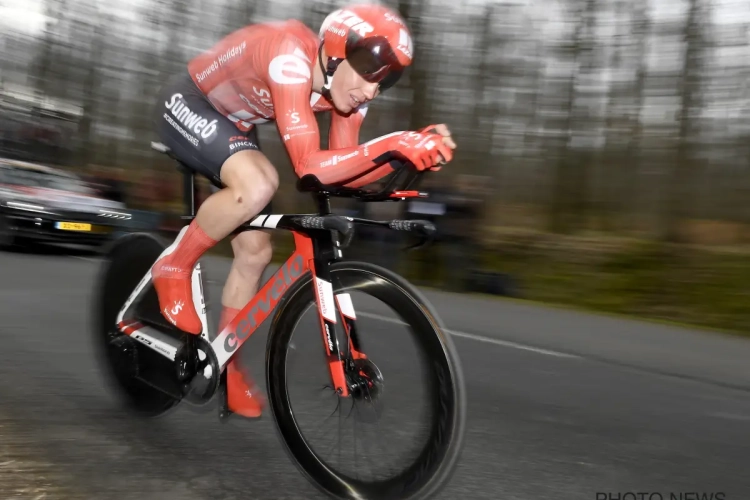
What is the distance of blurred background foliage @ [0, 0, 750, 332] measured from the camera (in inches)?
483

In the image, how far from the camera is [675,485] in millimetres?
3746

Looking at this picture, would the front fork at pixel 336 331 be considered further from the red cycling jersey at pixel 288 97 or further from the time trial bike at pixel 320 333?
the red cycling jersey at pixel 288 97

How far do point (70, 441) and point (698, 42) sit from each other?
11.5 meters

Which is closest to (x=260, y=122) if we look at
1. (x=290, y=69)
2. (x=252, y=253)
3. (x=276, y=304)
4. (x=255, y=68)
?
(x=255, y=68)

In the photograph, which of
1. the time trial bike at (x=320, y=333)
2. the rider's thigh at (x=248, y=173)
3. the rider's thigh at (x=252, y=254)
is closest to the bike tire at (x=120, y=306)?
the time trial bike at (x=320, y=333)

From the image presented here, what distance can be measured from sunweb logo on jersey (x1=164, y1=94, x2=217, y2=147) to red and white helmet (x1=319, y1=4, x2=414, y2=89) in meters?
0.66

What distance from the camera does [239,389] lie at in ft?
12.5

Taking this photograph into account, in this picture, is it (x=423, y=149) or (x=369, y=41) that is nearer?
(x=423, y=149)

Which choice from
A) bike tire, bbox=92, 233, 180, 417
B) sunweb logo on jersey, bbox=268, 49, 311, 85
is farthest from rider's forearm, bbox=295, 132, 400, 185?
bike tire, bbox=92, 233, 180, 417

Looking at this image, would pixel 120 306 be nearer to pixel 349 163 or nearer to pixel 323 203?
pixel 323 203

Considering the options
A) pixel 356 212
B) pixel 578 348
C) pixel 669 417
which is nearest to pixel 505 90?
pixel 356 212

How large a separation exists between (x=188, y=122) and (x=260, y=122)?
292 mm

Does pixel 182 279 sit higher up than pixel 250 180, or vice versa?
pixel 250 180

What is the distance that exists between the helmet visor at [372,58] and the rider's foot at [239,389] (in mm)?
1176
